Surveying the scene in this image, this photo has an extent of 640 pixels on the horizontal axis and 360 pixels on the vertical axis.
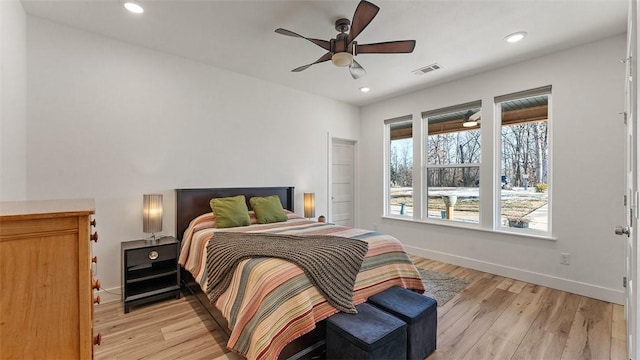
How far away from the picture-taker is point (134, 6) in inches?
90.7

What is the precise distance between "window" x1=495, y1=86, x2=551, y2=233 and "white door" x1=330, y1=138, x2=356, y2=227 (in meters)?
2.51

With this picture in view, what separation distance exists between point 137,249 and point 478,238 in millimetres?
4143

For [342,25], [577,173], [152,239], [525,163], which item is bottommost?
[152,239]

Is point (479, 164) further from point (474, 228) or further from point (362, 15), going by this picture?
point (362, 15)

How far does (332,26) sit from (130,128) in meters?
2.37

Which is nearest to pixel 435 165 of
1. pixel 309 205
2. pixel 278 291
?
pixel 309 205

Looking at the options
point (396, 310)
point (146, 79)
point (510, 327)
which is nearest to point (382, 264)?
point (396, 310)

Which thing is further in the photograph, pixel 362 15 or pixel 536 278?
pixel 536 278

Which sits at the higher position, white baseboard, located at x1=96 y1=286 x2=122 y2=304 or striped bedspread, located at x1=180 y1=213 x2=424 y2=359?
striped bedspread, located at x1=180 y1=213 x2=424 y2=359

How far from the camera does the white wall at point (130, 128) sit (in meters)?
2.51

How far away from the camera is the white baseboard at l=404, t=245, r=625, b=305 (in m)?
2.78

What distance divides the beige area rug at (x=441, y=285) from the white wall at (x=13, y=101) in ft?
12.5

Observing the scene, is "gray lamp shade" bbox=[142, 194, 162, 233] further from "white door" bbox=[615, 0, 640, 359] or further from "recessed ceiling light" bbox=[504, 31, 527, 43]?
"recessed ceiling light" bbox=[504, 31, 527, 43]

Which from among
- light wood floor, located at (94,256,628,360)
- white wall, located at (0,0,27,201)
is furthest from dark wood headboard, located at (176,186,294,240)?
white wall, located at (0,0,27,201)
